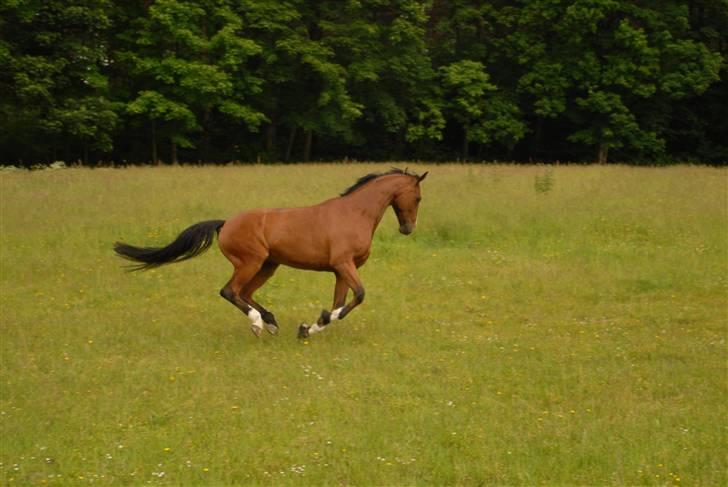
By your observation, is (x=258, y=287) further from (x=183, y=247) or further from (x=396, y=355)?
(x=396, y=355)

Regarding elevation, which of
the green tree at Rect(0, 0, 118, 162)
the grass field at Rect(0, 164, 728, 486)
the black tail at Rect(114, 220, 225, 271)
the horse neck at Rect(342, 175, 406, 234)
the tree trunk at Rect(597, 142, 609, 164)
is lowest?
the grass field at Rect(0, 164, 728, 486)

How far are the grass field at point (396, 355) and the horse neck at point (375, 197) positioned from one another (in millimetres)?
1422

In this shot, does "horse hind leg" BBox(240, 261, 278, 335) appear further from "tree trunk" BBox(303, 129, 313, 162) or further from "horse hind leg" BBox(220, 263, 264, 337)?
"tree trunk" BBox(303, 129, 313, 162)

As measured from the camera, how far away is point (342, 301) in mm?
9727

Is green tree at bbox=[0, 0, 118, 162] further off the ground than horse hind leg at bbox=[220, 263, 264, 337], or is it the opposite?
green tree at bbox=[0, 0, 118, 162]

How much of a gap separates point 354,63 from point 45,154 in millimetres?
14057

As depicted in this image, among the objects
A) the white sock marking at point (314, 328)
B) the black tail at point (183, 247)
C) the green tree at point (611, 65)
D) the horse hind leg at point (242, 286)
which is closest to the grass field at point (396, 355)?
the white sock marking at point (314, 328)

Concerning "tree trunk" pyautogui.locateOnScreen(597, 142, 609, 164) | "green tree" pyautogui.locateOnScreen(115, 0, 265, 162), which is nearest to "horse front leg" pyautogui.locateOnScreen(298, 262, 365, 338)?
"green tree" pyautogui.locateOnScreen(115, 0, 265, 162)

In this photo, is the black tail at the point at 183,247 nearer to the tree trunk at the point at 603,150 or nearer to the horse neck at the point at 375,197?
the horse neck at the point at 375,197

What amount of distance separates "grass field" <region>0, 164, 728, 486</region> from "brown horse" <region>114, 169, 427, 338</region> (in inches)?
20.8

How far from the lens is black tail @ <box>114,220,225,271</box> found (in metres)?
9.81

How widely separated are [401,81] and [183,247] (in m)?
30.8

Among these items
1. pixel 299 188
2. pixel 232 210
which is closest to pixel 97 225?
pixel 232 210

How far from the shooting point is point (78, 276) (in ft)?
43.0
